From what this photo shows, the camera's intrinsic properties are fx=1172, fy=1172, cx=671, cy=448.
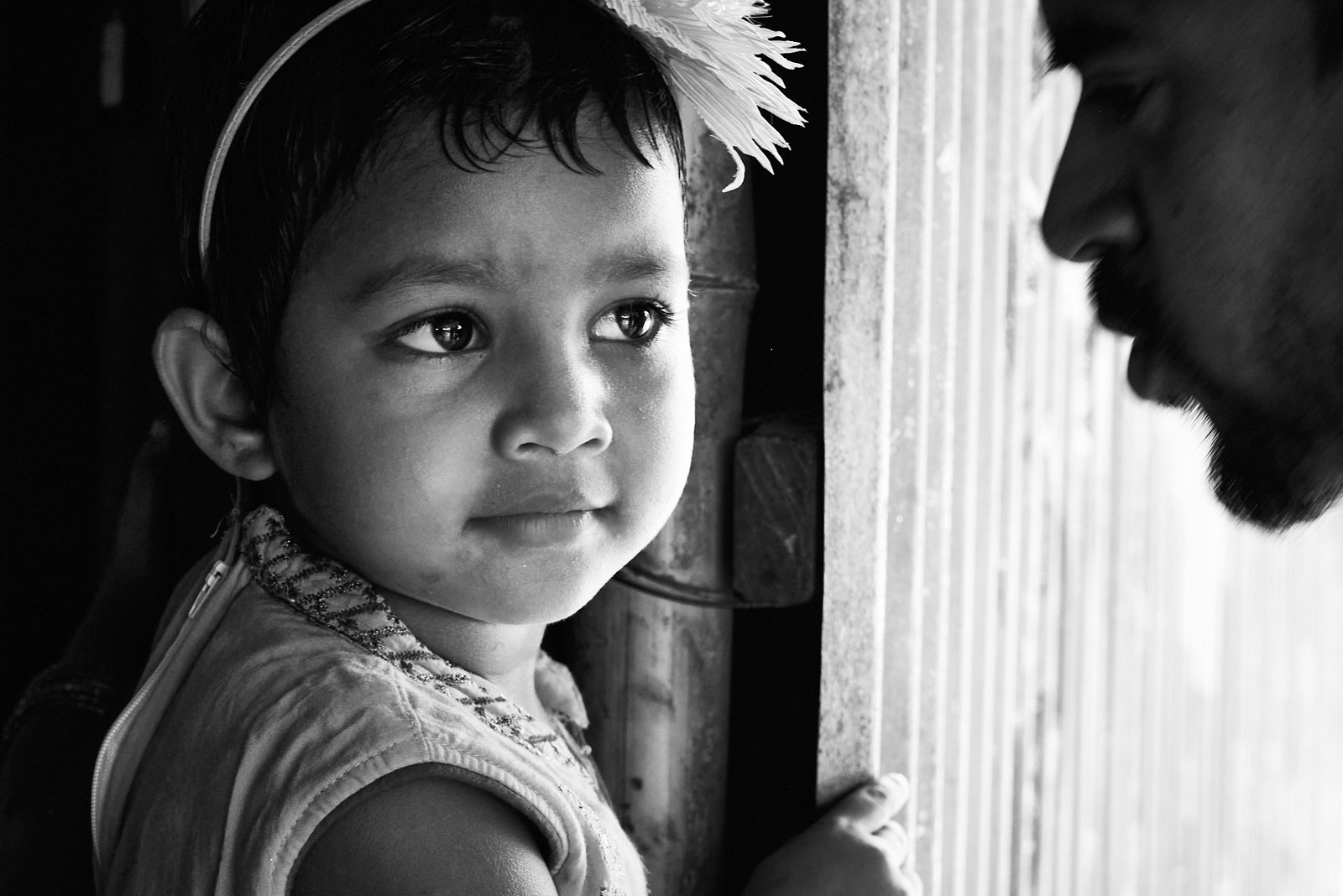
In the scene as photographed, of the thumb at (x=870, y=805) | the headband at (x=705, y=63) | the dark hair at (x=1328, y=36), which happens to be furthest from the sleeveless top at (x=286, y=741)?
the dark hair at (x=1328, y=36)

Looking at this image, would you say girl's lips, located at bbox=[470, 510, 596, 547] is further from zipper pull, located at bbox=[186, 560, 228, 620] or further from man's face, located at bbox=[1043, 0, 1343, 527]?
man's face, located at bbox=[1043, 0, 1343, 527]

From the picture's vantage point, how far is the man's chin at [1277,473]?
34.4 inches

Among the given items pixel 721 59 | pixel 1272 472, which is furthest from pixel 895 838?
pixel 721 59

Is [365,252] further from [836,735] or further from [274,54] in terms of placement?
[836,735]

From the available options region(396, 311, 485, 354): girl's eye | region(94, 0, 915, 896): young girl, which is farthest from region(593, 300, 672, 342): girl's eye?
region(396, 311, 485, 354): girl's eye

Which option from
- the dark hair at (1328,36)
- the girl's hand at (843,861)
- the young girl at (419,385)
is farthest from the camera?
the girl's hand at (843,861)

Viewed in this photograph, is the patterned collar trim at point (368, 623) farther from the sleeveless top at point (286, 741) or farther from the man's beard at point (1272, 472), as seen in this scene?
the man's beard at point (1272, 472)

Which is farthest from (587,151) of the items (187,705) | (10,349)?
(10,349)

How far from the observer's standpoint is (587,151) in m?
0.95

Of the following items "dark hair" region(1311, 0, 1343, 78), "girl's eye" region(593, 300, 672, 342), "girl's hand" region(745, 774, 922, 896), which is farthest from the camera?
"girl's hand" region(745, 774, 922, 896)

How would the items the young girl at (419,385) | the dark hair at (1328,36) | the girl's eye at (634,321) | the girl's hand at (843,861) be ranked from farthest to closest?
the girl's hand at (843,861) < the girl's eye at (634,321) < the young girl at (419,385) < the dark hair at (1328,36)

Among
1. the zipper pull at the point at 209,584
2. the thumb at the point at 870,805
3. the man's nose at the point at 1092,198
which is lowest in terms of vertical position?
the thumb at the point at 870,805

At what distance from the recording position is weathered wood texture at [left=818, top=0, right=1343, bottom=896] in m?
1.17

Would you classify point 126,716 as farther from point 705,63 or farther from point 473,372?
point 705,63
